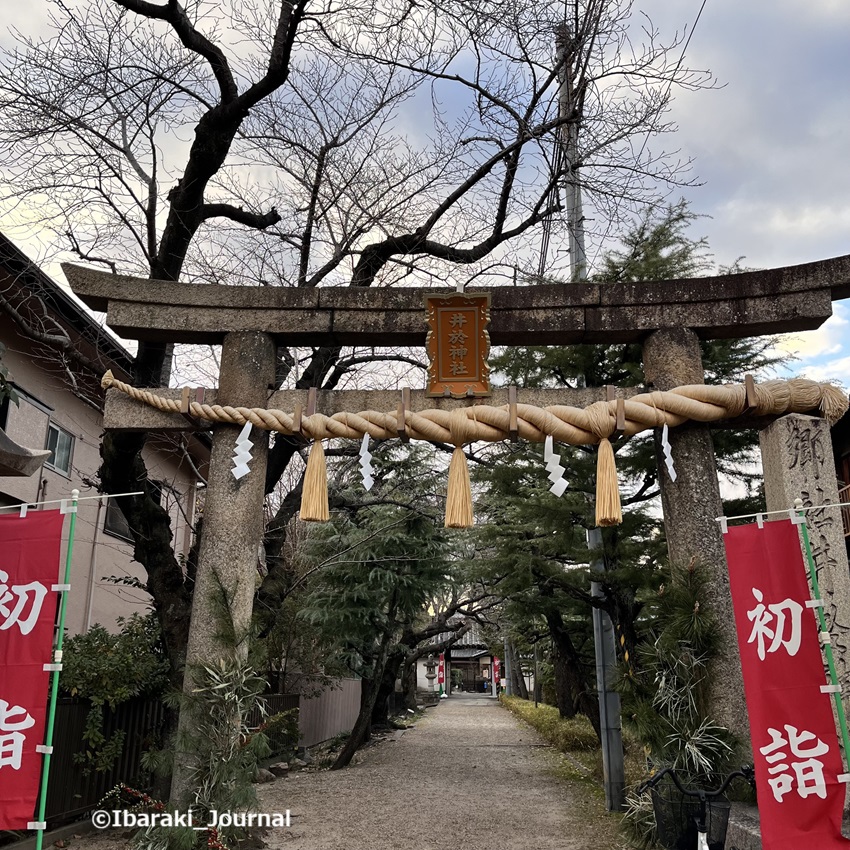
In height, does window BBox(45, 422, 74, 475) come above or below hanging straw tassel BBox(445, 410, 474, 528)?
above

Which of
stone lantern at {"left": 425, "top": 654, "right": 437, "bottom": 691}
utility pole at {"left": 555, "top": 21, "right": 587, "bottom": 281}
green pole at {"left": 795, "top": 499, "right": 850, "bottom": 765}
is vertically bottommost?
stone lantern at {"left": 425, "top": 654, "right": 437, "bottom": 691}

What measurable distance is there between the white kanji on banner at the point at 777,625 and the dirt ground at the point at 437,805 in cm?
351

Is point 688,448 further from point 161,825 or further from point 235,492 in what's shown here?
point 161,825

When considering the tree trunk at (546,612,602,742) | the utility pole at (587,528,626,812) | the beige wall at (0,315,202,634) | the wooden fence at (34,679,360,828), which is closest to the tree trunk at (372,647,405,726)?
the tree trunk at (546,612,602,742)

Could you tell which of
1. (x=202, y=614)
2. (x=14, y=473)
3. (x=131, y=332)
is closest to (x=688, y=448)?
(x=202, y=614)

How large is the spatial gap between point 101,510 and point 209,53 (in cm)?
769

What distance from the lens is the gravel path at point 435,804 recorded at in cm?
736

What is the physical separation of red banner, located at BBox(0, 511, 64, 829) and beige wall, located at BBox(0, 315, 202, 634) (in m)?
3.50

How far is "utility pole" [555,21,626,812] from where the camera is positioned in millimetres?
7520

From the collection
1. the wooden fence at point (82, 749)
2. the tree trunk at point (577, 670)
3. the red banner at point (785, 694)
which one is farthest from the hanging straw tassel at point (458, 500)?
the tree trunk at point (577, 670)

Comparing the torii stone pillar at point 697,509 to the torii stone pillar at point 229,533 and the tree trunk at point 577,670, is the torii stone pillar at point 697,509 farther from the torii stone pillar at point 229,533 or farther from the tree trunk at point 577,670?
the tree trunk at point 577,670

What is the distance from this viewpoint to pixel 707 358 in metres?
9.53

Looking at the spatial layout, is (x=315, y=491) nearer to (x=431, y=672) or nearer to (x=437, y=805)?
(x=437, y=805)

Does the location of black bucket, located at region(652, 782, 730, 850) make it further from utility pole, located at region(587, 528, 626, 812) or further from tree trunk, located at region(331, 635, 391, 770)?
tree trunk, located at region(331, 635, 391, 770)
